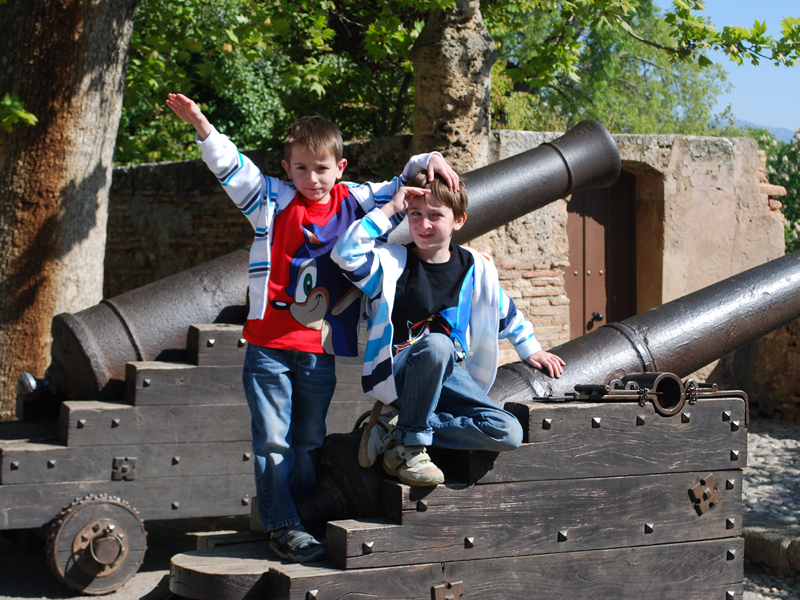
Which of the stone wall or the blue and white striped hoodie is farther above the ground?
the stone wall

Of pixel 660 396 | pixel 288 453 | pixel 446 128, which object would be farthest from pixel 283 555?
pixel 446 128

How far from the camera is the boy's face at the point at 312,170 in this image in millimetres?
2582

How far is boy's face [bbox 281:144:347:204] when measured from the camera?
2582 mm

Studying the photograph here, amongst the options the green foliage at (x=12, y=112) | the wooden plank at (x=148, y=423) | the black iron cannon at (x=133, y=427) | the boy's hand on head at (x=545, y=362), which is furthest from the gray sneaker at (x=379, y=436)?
the green foliage at (x=12, y=112)

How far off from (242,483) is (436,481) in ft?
6.47

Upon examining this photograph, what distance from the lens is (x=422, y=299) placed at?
2.50 meters

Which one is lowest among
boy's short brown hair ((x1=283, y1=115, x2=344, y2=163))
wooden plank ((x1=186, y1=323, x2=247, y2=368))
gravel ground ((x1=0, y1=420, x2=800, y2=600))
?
gravel ground ((x1=0, y1=420, x2=800, y2=600))

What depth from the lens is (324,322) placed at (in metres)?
2.65

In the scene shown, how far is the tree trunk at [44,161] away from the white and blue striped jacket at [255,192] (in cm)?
337

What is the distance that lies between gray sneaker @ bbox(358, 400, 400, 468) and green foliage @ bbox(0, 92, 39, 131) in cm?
363

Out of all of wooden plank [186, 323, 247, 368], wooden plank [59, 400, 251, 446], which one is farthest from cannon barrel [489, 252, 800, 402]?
wooden plank [59, 400, 251, 446]

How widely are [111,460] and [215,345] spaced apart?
29.6 inches

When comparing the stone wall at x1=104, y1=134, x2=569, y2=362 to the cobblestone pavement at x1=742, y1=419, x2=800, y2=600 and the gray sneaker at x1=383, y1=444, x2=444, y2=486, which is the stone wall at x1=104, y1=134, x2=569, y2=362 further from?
the gray sneaker at x1=383, y1=444, x2=444, y2=486

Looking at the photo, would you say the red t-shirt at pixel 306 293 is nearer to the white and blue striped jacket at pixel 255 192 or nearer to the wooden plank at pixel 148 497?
the white and blue striped jacket at pixel 255 192
